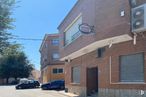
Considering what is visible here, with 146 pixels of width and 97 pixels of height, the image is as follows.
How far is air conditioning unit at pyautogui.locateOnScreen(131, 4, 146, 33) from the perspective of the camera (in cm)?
1898

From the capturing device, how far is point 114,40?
2286 cm

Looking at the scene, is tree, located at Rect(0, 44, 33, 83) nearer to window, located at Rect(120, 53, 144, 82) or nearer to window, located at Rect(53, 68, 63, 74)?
window, located at Rect(53, 68, 63, 74)

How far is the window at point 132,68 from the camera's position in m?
21.2

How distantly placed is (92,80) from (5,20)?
12184mm

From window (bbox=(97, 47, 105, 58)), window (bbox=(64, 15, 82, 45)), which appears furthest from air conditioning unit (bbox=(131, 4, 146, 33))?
window (bbox=(64, 15, 82, 45))

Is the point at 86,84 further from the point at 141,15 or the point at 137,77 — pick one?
the point at 141,15

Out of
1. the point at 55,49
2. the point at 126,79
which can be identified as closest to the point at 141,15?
the point at 126,79

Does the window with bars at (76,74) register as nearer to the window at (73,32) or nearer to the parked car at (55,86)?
the window at (73,32)

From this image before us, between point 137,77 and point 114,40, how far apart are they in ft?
9.55

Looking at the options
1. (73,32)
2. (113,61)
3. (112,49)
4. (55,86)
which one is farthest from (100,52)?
(55,86)

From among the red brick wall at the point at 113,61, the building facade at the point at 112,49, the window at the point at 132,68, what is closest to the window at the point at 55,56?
the red brick wall at the point at 113,61

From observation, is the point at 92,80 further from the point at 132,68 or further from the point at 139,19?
the point at 139,19

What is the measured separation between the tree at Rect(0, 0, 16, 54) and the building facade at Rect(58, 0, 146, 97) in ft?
17.6

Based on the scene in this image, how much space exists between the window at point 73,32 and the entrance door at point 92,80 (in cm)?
330
